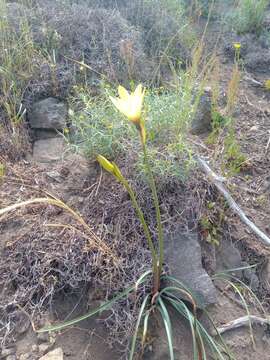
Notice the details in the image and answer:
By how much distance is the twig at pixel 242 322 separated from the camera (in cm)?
177

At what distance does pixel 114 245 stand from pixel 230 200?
0.70 meters

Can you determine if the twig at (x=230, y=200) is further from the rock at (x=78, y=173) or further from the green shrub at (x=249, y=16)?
the green shrub at (x=249, y=16)

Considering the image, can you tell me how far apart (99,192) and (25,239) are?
46cm

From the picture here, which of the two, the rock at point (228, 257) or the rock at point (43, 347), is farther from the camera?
the rock at point (228, 257)

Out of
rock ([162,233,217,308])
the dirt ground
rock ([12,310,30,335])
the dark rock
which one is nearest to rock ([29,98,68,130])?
the dirt ground

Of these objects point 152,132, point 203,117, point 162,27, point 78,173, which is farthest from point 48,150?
point 162,27

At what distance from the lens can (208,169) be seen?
7.13ft

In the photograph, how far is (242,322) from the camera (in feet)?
5.94

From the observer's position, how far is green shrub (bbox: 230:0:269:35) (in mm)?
3840

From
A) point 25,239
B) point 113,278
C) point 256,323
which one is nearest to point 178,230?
point 113,278

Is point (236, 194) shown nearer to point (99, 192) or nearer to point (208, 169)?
point (208, 169)

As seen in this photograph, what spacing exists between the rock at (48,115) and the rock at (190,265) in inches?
48.1

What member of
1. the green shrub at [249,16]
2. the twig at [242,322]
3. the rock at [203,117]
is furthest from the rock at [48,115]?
the green shrub at [249,16]

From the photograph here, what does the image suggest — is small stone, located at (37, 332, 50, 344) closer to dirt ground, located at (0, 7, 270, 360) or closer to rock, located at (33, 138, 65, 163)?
dirt ground, located at (0, 7, 270, 360)
